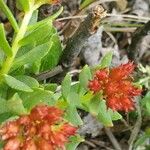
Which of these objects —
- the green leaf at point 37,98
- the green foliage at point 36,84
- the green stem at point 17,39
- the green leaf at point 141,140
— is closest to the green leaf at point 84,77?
the green foliage at point 36,84

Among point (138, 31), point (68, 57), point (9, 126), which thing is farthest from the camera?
point (138, 31)

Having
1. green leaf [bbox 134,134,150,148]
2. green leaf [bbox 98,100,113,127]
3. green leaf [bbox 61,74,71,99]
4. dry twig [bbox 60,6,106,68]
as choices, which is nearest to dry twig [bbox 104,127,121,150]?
green leaf [bbox 134,134,150,148]

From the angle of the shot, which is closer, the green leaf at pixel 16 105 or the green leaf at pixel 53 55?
the green leaf at pixel 16 105

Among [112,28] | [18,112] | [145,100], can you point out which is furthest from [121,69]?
[112,28]

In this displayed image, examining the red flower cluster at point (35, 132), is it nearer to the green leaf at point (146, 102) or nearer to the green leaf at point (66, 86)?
the green leaf at point (66, 86)

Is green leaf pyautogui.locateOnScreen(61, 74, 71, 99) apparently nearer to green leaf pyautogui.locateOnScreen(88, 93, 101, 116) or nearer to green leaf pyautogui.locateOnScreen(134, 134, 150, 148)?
green leaf pyautogui.locateOnScreen(88, 93, 101, 116)

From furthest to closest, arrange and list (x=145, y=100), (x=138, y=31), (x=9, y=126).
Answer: (x=138, y=31)
(x=145, y=100)
(x=9, y=126)

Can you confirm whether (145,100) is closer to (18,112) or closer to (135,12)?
(135,12)
